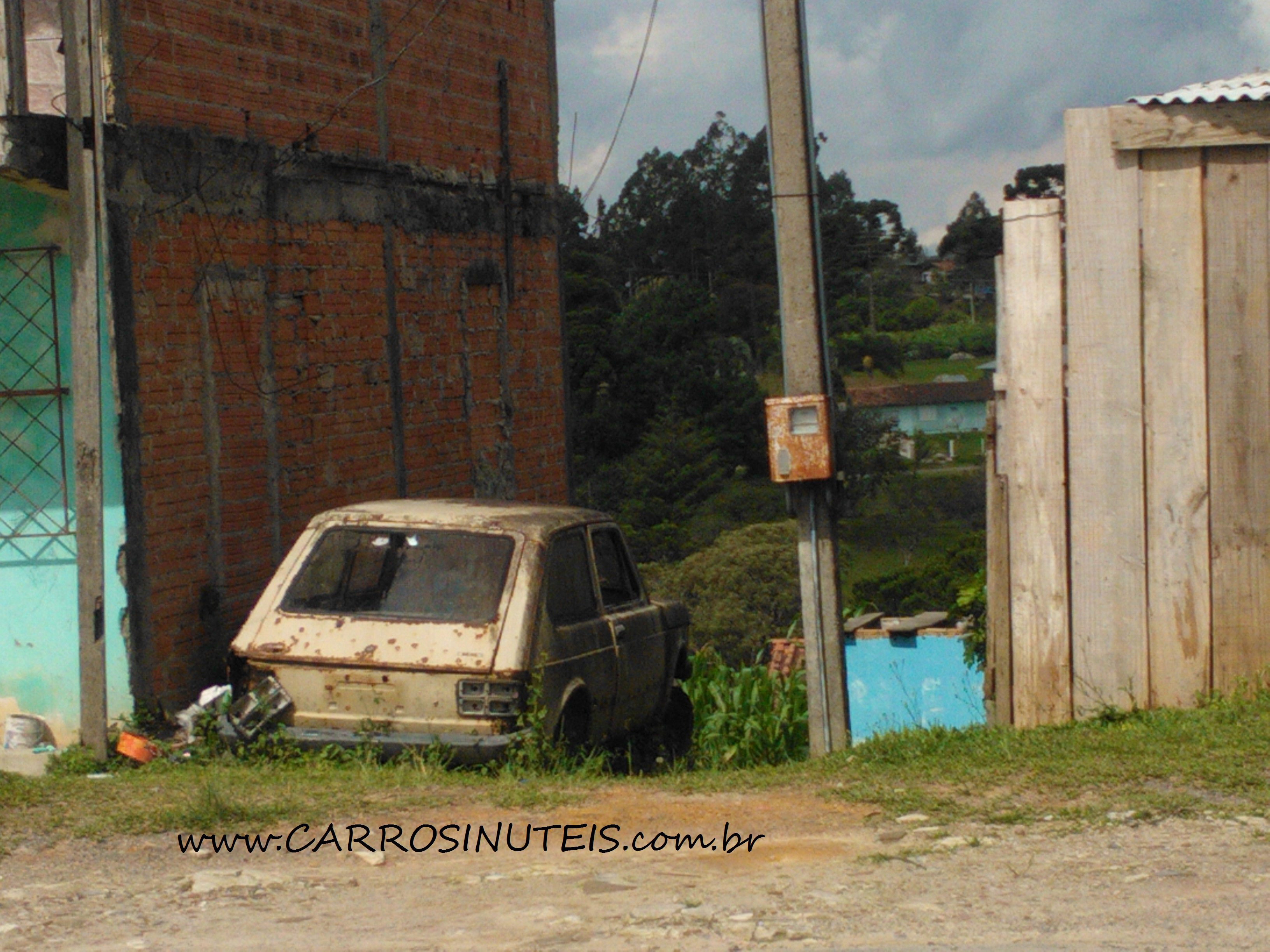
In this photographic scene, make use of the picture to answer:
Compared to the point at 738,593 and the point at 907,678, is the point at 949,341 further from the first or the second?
the point at 907,678

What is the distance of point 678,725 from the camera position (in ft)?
30.5

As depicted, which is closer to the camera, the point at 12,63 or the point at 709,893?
the point at 709,893

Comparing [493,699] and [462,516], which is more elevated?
[462,516]

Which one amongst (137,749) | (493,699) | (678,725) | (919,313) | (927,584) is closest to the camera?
(493,699)

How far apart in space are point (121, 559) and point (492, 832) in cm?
354

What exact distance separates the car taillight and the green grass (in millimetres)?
283

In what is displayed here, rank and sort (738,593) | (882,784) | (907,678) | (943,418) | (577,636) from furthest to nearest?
(943,418)
(738,593)
(907,678)
(577,636)
(882,784)

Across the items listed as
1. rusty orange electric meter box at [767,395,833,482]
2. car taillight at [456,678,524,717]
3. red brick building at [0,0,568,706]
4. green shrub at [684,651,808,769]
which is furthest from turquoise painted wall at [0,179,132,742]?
rusty orange electric meter box at [767,395,833,482]

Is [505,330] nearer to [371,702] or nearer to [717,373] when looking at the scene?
[371,702]

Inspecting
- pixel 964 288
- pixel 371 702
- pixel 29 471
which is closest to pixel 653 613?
pixel 371 702

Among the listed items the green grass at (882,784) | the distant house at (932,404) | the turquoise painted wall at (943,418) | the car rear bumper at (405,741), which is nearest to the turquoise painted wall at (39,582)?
the green grass at (882,784)

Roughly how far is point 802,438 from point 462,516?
179 centimetres

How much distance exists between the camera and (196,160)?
8984mm

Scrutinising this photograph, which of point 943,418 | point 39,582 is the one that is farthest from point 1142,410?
point 943,418
